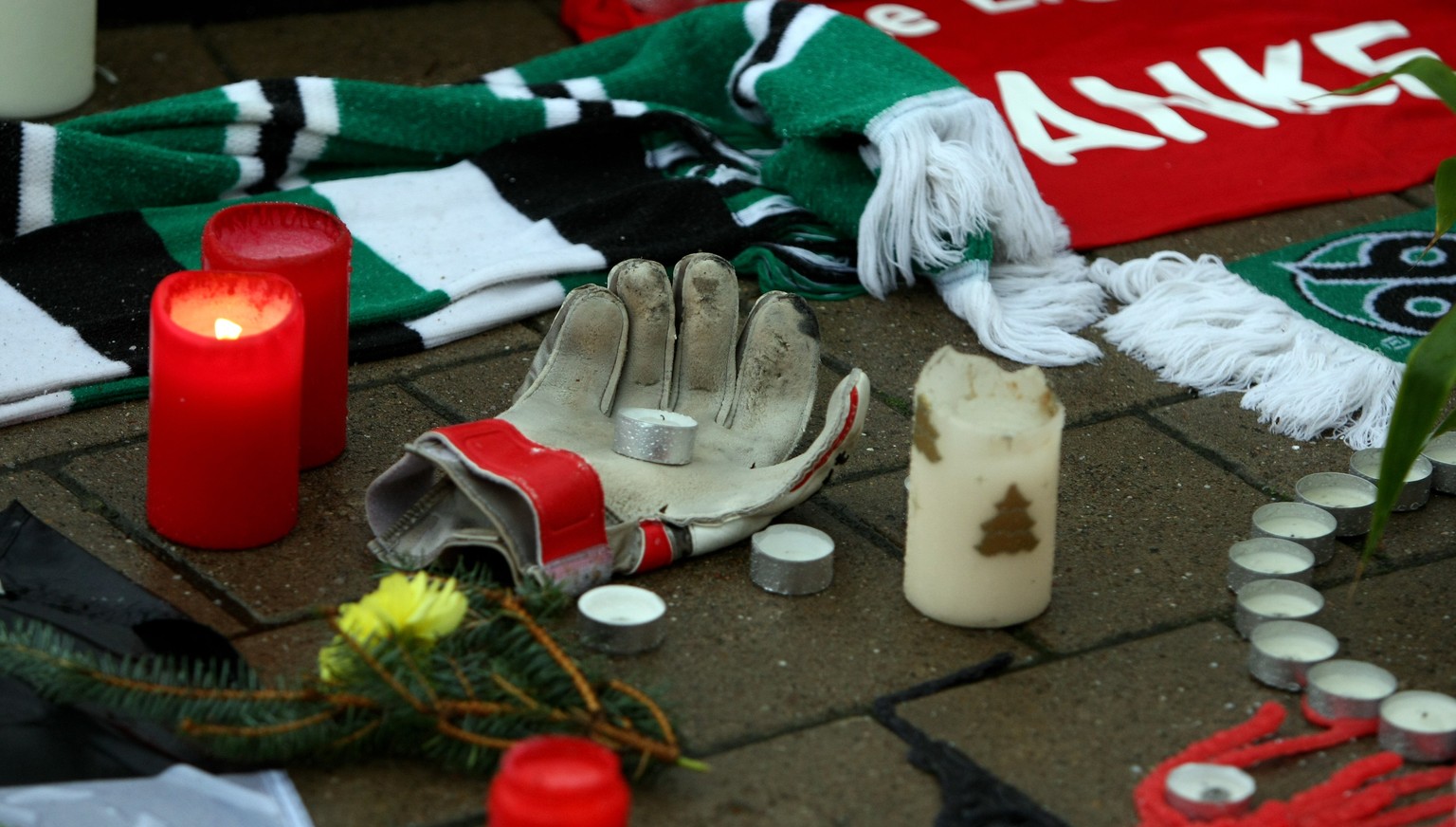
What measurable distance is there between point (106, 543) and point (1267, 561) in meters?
1.09

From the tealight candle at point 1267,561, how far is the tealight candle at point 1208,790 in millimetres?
307

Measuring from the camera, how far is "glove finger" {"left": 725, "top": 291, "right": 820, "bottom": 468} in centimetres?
173

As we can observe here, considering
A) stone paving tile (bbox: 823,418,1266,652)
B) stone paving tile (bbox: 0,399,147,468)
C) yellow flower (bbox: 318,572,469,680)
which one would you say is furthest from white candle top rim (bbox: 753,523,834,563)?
stone paving tile (bbox: 0,399,147,468)

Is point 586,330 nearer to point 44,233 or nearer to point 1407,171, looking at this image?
point 44,233

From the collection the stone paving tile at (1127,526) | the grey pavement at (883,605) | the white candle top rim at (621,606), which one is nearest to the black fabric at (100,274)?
the grey pavement at (883,605)

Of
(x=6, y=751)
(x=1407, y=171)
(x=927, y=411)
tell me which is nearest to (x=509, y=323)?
(x=927, y=411)

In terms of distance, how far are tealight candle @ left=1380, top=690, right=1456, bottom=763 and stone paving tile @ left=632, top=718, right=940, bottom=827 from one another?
1.21 feet

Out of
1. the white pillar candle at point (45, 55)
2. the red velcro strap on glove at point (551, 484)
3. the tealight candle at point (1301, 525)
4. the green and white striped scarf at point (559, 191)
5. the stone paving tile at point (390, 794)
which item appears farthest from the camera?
the white pillar candle at point (45, 55)

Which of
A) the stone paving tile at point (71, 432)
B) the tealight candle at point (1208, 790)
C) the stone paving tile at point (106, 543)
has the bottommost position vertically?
the stone paving tile at point (71, 432)

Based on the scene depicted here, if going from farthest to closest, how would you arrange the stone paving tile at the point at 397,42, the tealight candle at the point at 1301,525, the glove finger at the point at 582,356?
the stone paving tile at the point at 397,42 < the glove finger at the point at 582,356 < the tealight candle at the point at 1301,525

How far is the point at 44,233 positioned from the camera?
2.12 meters

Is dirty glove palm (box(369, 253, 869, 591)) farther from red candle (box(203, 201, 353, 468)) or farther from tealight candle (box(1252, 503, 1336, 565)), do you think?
tealight candle (box(1252, 503, 1336, 565))

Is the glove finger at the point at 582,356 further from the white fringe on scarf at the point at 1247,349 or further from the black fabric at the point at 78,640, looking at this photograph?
the white fringe on scarf at the point at 1247,349

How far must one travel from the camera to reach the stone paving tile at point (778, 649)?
1387mm
